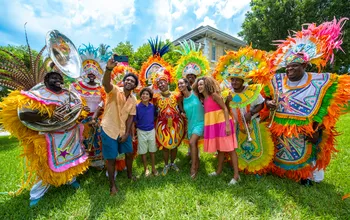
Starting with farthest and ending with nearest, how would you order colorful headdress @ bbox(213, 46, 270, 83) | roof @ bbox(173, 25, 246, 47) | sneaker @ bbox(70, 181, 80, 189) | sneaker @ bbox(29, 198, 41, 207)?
1. roof @ bbox(173, 25, 246, 47)
2. sneaker @ bbox(70, 181, 80, 189)
3. colorful headdress @ bbox(213, 46, 270, 83)
4. sneaker @ bbox(29, 198, 41, 207)

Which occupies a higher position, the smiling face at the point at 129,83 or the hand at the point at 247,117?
the smiling face at the point at 129,83

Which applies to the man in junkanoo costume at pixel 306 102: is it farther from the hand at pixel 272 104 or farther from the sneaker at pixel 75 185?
the sneaker at pixel 75 185

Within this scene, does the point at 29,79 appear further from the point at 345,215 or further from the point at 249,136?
the point at 345,215

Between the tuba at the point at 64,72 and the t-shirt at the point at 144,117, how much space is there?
1.05 meters

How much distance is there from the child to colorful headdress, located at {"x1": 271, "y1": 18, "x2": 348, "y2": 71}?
1.25 meters

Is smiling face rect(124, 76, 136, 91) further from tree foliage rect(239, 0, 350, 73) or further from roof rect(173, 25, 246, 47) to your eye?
roof rect(173, 25, 246, 47)

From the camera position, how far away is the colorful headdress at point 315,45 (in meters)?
2.98

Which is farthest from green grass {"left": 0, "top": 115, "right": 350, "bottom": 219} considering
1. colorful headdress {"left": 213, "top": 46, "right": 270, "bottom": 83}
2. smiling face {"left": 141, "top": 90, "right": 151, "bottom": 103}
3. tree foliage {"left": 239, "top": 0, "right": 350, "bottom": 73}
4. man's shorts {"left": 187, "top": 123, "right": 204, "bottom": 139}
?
tree foliage {"left": 239, "top": 0, "right": 350, "bottom": 73}

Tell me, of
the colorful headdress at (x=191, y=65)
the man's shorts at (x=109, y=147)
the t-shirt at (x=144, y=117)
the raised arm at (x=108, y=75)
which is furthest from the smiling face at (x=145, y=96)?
the colorful headdress at (x=191, y=65)

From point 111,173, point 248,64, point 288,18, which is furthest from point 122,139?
point 288,18

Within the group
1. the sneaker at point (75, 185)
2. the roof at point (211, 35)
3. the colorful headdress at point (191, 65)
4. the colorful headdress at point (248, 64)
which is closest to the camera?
the colorful headdress at point (248, 64)

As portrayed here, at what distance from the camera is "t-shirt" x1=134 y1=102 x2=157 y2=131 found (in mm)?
3812

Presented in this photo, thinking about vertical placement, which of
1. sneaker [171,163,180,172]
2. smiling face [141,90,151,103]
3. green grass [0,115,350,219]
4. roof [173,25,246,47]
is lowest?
green grass [0,115,350,219]

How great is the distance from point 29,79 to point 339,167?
6.26 m
